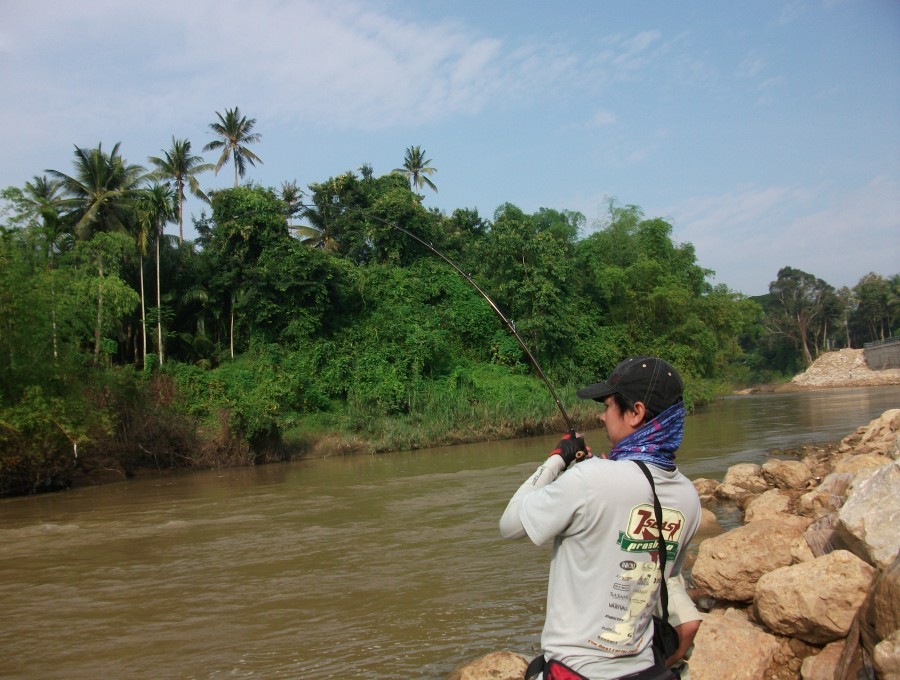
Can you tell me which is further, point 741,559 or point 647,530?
point 741,559

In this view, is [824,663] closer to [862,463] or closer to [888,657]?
[888,657]

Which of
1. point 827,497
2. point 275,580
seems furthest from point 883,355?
point 275,580

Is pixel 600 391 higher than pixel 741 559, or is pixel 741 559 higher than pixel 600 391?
pixel 600 391

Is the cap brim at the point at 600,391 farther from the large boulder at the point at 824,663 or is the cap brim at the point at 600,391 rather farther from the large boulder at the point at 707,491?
the large boulder at the point at 707,491

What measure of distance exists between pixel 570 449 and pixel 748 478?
899 cm

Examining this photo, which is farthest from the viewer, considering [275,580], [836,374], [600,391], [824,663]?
[836,374]

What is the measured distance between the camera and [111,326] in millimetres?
22078

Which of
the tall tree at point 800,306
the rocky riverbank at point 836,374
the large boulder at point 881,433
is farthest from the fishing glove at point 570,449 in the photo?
the tall tree at point 800,306

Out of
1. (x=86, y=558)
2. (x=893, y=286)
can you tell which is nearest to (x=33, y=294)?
(x=86, y=558)

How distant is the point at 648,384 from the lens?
2.04m

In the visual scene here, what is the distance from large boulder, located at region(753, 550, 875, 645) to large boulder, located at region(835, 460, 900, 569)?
133 millimetres

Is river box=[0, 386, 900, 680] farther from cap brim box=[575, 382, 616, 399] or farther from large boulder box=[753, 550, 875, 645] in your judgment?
cap brim box=[575, 382, 616, 399]

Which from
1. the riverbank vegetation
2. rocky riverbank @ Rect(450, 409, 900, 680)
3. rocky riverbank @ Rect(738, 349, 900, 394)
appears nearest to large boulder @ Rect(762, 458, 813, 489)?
rocky riverbank @ Rect(450, 409, 900, 680)

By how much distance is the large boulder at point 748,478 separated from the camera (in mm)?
10039
